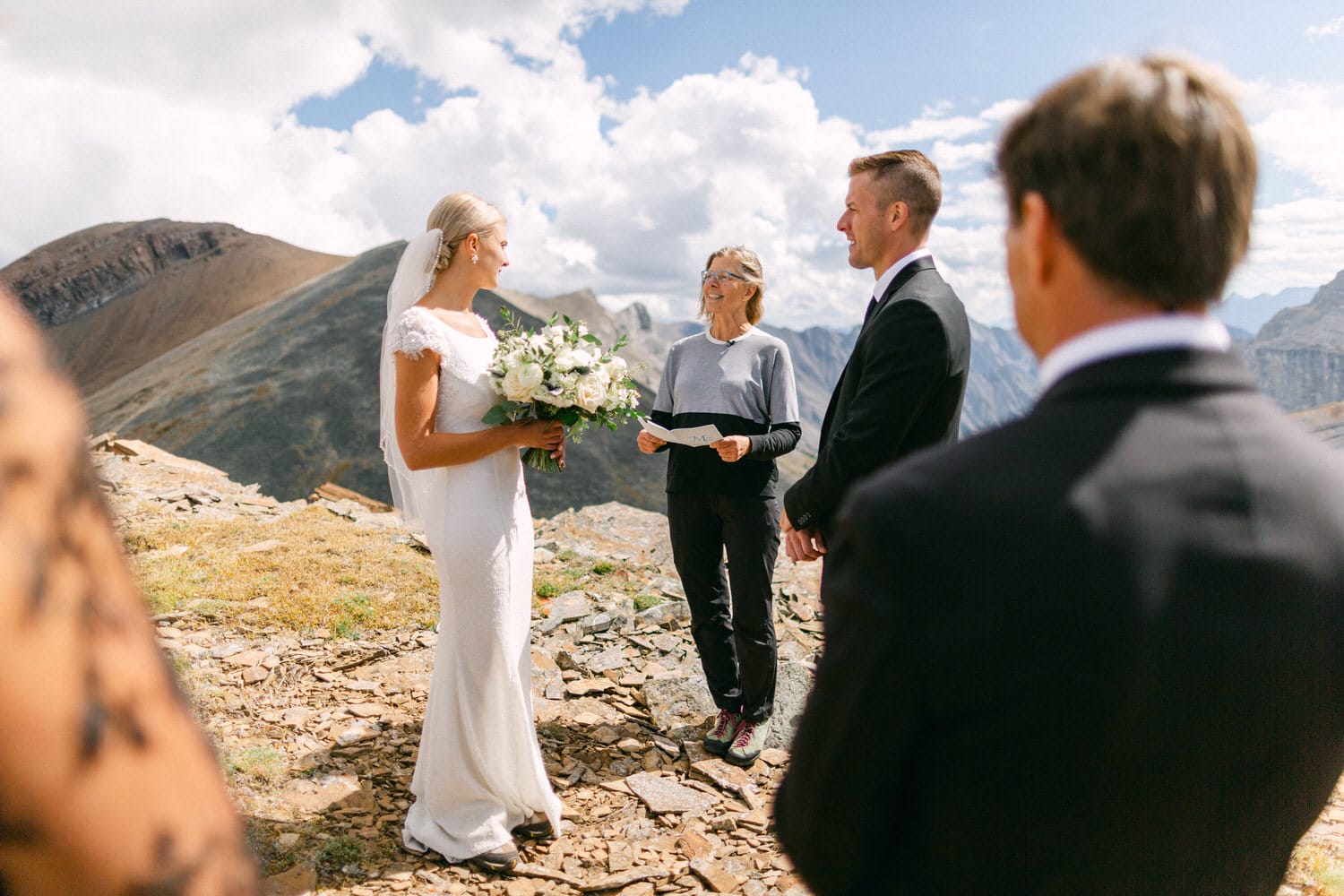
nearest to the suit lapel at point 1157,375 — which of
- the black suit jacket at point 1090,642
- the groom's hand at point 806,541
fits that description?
the black suit jacket at point 1090,642

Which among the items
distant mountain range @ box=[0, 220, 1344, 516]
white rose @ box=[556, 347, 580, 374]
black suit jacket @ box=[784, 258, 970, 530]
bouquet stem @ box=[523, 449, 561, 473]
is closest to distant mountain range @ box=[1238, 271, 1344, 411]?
distant mountain range @ box=[0, 220, 1344, 516]

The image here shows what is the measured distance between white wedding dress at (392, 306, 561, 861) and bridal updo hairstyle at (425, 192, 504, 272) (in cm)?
36

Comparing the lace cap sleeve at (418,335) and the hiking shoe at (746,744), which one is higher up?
the lace cap sleeve at (418,335)

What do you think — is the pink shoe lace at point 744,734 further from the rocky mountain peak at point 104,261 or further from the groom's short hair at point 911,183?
the rocky mountain peak at point 104,261

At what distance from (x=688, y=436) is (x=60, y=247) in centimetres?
13474

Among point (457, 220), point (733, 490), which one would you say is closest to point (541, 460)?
point (733, 490)

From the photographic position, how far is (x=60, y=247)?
10600cm

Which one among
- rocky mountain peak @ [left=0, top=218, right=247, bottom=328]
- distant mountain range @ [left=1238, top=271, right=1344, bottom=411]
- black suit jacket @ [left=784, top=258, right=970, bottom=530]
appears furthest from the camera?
distant mountain range @ [left=1238, top=271, right=1344, bottom=411]

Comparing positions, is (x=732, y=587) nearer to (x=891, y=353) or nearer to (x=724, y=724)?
(x=724, y=724)

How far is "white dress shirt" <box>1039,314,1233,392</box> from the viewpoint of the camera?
3.63ft

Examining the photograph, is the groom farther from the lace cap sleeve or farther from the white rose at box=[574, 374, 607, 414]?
the lace cap sleeve

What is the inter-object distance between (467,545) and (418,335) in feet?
3.24

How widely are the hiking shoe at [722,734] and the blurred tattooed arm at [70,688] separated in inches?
176

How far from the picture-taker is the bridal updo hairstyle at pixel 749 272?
478cm
